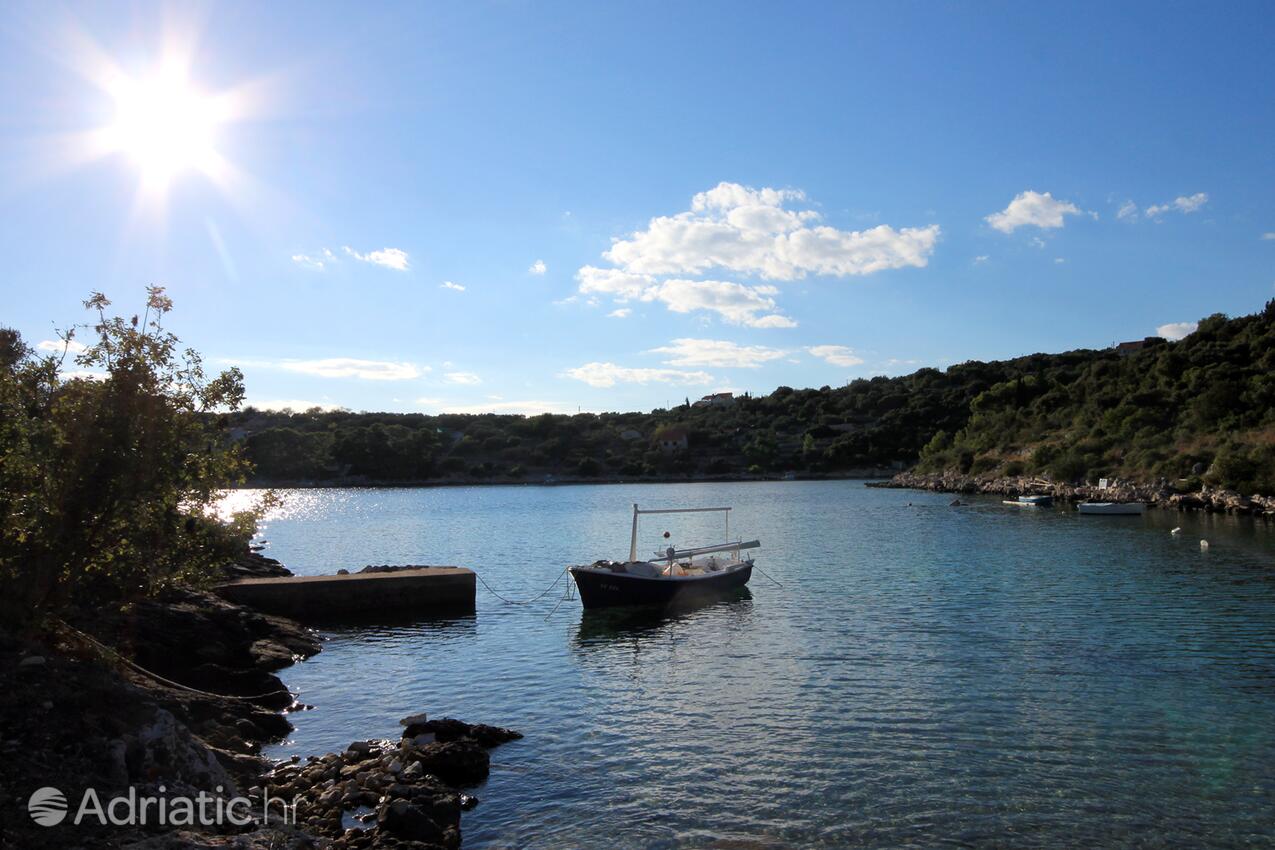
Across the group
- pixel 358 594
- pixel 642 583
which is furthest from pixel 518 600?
pixel 358 594

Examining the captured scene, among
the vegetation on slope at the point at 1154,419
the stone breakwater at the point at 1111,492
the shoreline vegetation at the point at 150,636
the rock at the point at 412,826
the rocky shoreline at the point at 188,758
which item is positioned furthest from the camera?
the vegetation on slope at the point at 1154,419

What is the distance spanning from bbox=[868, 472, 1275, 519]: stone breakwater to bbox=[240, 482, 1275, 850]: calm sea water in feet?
70.7

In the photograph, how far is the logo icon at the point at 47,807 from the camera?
25.5 ft

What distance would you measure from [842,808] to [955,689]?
6.71 meters

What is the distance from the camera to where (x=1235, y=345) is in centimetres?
8131

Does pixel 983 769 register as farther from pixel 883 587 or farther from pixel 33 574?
pixel 883 587

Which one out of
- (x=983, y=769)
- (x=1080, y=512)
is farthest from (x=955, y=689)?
(x=1080, y=512)

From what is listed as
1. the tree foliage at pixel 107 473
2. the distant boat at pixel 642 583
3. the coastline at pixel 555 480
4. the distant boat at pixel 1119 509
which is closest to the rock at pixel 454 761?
the tree foliage at pixel 107 473

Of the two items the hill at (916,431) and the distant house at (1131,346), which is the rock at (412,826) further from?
the distant house at (1131,346)

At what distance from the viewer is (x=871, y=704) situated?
16.4 m

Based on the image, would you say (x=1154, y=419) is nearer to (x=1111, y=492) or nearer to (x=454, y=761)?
(x=1111, y=492)

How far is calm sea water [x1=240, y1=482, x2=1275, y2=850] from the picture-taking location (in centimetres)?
1140

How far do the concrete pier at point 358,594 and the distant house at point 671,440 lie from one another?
13270cm

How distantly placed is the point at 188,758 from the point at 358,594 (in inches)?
702
